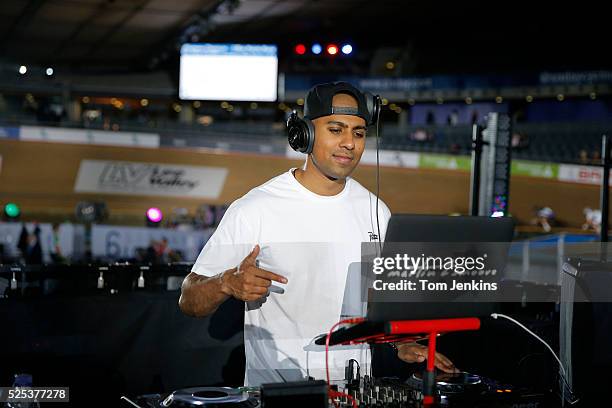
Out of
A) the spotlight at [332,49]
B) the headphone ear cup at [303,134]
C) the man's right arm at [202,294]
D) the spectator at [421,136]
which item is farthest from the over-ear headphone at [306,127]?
the spectator at [421,136]

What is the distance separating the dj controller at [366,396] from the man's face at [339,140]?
663 mm

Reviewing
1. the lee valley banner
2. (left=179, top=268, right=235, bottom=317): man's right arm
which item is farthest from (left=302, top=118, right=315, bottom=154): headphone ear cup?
the lee valley banner

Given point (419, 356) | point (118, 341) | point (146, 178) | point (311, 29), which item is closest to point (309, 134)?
point (419, 356)

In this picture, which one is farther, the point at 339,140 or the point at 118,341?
the point at 118,341

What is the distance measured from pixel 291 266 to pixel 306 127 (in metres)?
0.43

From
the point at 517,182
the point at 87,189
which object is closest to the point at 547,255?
the point at 517,182

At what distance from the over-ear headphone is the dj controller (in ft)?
2.41

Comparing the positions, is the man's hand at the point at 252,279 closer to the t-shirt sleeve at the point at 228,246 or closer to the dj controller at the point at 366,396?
the dj controller at the point at 366,396

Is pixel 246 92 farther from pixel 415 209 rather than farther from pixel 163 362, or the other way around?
pixel 163 362

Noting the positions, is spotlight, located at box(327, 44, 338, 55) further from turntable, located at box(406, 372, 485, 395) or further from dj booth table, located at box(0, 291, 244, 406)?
turntable, located at box(406, 372, 485, 395)

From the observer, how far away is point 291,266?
7.37ft

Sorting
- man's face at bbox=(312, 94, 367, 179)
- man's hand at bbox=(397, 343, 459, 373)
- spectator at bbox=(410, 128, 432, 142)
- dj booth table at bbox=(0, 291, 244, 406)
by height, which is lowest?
dj booth table at bbox=(0, 291, 244, 406)

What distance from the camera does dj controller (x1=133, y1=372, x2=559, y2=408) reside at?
1.54 m
